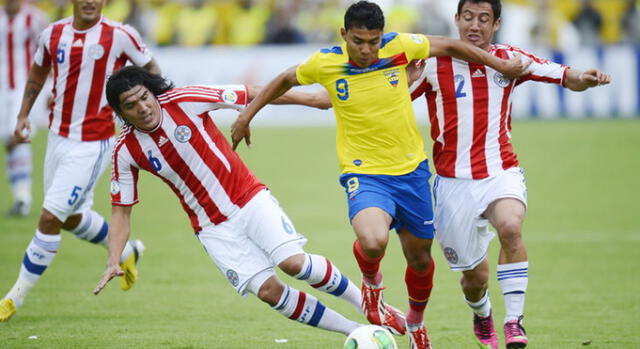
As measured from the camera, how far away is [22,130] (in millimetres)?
8266

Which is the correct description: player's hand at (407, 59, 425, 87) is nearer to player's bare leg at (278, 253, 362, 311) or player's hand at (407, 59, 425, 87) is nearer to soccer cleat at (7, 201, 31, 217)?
player's bare leg at (278, 253, 362, 311)

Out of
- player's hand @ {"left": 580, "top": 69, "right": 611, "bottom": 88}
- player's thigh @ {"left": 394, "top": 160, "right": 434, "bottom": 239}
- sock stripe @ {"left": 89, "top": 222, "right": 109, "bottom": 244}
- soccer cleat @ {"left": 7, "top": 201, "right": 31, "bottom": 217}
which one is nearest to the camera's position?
player's thigh @ {"left": 394, "top": 160, "right": 434, "bottom": 239}

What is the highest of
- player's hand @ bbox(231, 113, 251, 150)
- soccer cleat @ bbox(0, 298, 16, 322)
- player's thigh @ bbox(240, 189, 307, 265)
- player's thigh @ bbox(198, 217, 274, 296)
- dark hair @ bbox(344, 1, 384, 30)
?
dark hair @ bbox(344, 1, 384, 30)

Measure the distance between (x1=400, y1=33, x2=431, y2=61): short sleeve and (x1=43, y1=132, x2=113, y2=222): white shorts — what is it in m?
3.19

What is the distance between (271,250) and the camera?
6.40 m

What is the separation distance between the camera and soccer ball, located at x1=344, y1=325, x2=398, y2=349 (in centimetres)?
597

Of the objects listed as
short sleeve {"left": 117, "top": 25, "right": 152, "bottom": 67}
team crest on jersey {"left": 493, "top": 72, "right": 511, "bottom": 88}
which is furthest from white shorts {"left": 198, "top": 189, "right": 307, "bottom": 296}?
short sleeve {"left": 117, "top": 25, "right": 152, "bottom": 67}

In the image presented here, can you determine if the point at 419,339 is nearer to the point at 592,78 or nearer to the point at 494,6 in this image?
the point at 592,78

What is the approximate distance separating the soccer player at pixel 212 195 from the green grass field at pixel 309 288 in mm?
749

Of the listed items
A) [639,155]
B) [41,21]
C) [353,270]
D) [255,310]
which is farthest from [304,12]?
[255,310]

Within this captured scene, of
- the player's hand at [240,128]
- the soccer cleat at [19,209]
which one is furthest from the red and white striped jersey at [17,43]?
the player's hand at [240,128]

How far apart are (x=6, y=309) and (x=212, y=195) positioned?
7.59 feet

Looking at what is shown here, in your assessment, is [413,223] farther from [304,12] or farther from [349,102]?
[304,12]

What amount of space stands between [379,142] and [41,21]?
822 centimetres
